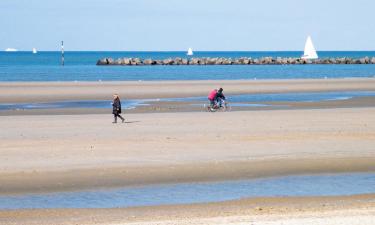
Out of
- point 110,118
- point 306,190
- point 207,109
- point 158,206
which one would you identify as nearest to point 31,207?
point 158,206

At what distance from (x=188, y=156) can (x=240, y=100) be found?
2553 cm

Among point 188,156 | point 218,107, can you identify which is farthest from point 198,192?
point 218,107

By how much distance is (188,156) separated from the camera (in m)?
21.6

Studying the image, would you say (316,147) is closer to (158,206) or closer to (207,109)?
(158,206)

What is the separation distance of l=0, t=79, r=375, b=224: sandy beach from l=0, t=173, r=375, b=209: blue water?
1.76ft

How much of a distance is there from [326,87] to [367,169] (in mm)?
43072

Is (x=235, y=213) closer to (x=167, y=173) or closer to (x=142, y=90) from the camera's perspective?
(x=167, y=173)

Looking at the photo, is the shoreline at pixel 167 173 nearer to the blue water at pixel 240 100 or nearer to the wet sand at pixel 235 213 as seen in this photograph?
the wet sand at pixel 235 213

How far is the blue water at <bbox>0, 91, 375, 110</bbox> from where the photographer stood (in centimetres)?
4279

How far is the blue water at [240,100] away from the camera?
42.8 meters

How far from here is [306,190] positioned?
56.6 feet
